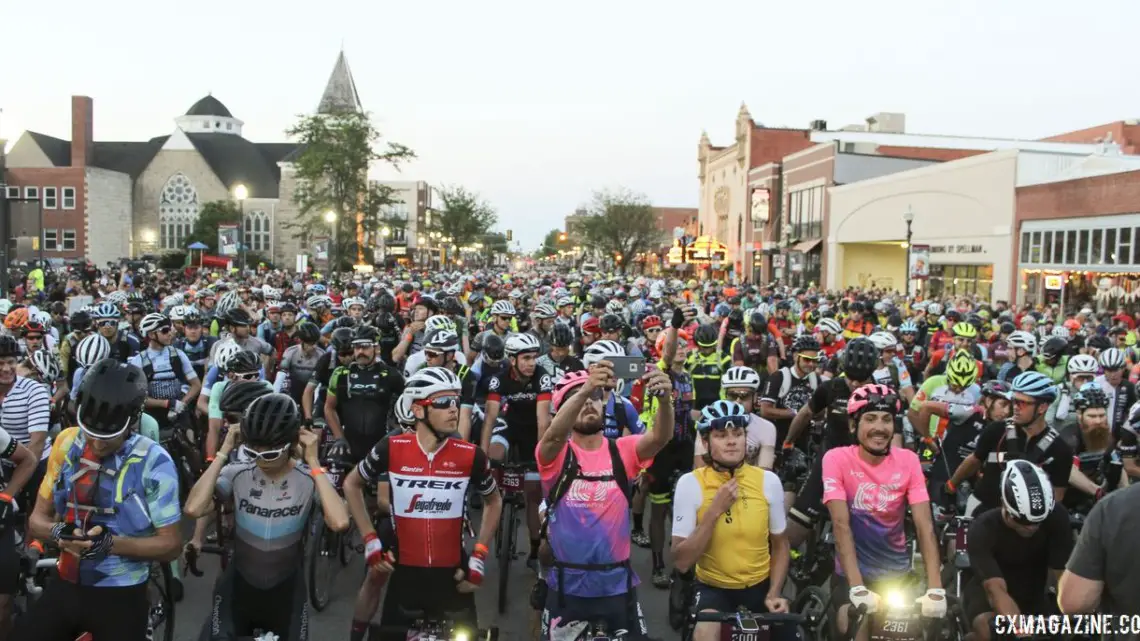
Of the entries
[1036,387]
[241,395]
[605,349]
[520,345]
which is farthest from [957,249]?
[241,395]

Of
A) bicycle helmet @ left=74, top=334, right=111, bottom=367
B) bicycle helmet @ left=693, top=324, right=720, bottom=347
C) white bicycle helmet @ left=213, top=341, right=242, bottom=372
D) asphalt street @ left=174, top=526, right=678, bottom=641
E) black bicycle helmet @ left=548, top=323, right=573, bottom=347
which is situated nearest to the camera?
asphalt street @ left=174, top=526, right=678, bottom=641

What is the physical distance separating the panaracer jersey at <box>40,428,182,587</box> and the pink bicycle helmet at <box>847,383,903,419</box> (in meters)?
3.59

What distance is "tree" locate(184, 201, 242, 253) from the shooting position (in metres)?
82.7

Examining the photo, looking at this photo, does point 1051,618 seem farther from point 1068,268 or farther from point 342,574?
point 1068,268

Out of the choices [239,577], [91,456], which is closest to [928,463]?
[239,577]

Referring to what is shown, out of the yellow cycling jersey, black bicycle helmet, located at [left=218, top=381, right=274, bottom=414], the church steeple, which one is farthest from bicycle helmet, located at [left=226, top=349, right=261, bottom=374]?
the church steeple

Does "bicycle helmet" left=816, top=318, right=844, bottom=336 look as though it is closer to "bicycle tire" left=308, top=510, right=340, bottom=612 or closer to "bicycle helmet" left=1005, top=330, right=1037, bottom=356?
"bicycle helmet" left=1005, top=330, right=1037, bottom=356

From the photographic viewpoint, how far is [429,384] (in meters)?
5.20

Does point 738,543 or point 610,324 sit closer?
point 738,543

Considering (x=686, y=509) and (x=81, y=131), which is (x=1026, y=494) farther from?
(x=81, y=131)

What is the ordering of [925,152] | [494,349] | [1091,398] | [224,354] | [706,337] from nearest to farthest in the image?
[1091,398]
[224,354]
[494,349]
[706,337]
[925,152]

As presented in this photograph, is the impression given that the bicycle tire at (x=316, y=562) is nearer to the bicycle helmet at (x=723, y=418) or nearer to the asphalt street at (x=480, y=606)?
the asphalt street at (x=480, y=606)

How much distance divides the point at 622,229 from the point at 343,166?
36.0 metres

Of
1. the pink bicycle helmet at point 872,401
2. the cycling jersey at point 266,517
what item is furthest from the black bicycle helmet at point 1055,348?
the cycling jersey at point 266,517
